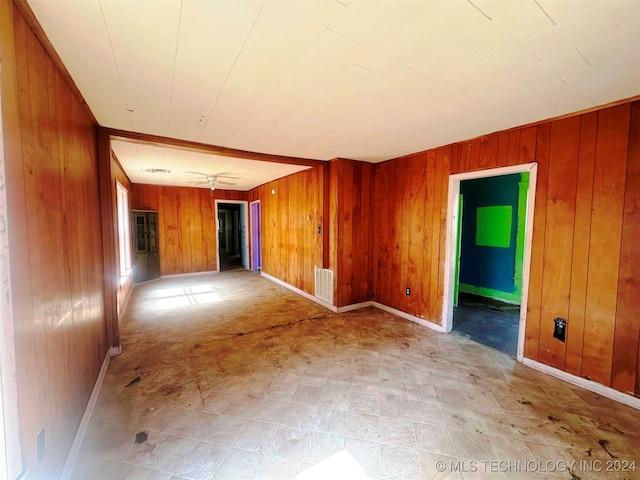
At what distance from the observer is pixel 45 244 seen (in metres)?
1.33

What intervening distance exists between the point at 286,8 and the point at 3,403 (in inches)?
73.9

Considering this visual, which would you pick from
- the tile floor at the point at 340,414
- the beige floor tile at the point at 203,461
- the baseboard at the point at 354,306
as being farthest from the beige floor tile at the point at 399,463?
the baseboard at the point at 354,306

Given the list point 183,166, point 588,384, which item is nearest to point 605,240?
point 588,384

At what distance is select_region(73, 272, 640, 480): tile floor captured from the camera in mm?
1551

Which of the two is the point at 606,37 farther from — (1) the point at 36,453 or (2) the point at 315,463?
(1) the point at 36,453

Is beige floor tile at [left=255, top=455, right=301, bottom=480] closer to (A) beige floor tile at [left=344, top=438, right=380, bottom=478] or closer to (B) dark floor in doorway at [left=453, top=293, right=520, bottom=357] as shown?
(A) beige floor tile at [left=344, top=438, right=380, bottom=478]

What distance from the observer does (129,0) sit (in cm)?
115

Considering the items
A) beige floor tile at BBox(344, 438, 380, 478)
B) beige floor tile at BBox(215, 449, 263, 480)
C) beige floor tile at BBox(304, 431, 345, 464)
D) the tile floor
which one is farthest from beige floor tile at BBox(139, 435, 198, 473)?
beige floor tile at BBox(344, 438, 380, 478)

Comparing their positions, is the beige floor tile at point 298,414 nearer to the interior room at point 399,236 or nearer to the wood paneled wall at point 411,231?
the interior room at point 399,236

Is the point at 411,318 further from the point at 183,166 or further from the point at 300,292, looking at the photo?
the point at 183,166

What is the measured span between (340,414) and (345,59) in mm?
2467

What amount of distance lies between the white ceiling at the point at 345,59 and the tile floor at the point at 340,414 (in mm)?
2446

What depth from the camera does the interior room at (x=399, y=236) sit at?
4.03 ft

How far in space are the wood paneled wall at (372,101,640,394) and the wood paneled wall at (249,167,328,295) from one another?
2426 mm
